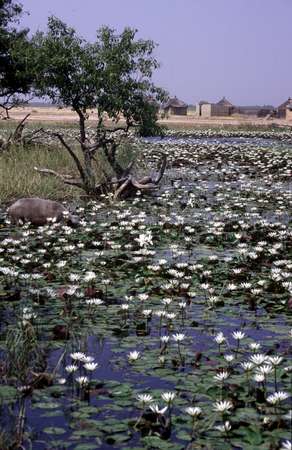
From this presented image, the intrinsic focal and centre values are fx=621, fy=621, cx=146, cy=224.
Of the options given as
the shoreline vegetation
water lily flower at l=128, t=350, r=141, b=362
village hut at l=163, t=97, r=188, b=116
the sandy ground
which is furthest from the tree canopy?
village hut at l=163, t=97, r=188, b=116

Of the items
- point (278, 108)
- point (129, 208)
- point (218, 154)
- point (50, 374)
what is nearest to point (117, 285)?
point (50, 374)

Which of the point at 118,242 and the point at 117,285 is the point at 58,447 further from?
the point at 118,242

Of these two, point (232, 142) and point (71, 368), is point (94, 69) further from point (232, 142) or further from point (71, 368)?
point (232, 142)

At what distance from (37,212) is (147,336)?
273 inches

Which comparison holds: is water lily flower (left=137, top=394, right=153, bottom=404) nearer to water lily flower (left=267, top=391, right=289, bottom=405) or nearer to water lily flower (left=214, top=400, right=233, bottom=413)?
water lily flower (left=214, top=400, right=233, bottom=413)

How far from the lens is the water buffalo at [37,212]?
12.6 metres

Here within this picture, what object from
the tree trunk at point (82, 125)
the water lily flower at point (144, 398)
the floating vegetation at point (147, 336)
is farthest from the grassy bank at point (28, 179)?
the water lily flower at point (144, 398)

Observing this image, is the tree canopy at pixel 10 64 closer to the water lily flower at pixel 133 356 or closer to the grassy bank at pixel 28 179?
the grassy bank at pixel 28 179

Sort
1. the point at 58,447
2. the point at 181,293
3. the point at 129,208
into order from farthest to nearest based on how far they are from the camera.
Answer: the point at 129,208 → the point at 181,293 → the point at 58,447

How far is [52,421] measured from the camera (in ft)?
15.1

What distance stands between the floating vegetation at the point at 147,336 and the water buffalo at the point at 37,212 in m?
0.54

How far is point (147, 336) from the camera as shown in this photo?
6.34 m

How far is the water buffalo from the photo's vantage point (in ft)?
41.4

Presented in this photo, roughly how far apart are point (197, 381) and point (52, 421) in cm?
126
